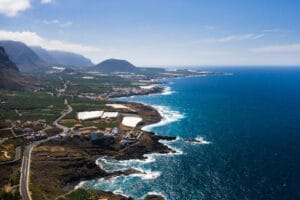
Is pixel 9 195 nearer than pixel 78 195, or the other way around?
pixel 9 195

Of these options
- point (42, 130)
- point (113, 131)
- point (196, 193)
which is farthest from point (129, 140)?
point (196, 193)

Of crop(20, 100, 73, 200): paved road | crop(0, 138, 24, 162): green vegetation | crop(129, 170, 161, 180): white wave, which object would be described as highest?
crop(0, 138, 24, 162): green vegetation

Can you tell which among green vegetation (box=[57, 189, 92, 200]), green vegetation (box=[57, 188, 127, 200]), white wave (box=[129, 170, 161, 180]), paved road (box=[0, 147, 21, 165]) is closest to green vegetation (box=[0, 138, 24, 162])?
paved road (box=[0, 147, 21, 165])

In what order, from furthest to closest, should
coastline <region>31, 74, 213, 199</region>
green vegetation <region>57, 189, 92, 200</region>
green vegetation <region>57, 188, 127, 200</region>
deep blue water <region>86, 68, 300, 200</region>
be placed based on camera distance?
coastline <region>31, 74, 213, 199</region>, deep blue water <region>86, 68, 300, 200</region>, green vegetation <region>57, 188, 127, 200</region>, green vegetation <region>57, 189, 92, 200</region>

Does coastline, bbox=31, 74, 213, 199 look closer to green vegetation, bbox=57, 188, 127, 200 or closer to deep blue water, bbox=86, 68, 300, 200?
green vegetation, bbox=57, 188, 127, 200

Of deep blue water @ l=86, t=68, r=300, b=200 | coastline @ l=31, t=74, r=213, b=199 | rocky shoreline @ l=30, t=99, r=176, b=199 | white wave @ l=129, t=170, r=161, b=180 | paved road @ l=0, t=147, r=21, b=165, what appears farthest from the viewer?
paved road @ l=0, t=147, r=21, b=165

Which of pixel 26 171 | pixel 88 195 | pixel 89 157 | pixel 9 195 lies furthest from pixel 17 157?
pixel 88 195

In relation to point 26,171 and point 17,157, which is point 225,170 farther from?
point 17,157

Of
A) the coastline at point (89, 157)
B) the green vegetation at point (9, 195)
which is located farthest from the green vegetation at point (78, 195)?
the green vegetation at point (9, 195)

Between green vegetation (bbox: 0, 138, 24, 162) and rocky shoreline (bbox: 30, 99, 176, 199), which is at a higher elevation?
green vegetation (bbox: 0, 138, 24, 162)

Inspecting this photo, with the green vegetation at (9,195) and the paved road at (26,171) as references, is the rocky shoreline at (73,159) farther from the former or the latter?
the green vegetation at (9,195)

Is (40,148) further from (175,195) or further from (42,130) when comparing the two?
(175,195)
